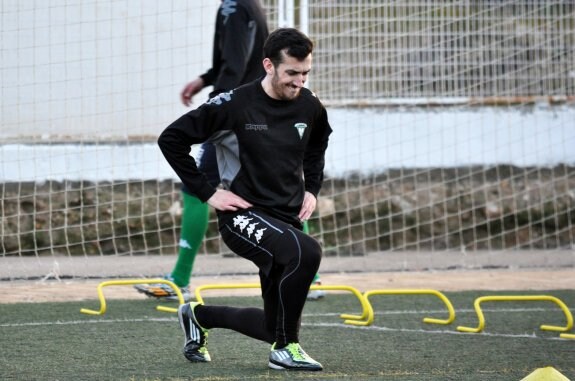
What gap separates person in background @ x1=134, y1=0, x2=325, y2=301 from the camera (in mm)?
→ 7582

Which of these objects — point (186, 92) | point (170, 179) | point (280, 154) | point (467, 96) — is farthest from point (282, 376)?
point (467, 96)

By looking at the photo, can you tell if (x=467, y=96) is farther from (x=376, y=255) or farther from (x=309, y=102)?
(x=309, y=102)

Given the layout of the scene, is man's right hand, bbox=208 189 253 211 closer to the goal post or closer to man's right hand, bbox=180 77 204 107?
man's right hand, bbox=180 77 204 107

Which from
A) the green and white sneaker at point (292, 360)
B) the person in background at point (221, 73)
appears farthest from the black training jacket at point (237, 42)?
the green and white sneaker at point (292, 360)

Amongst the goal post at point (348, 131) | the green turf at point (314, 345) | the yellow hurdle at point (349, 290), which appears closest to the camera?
the green turf at point (314, 345)

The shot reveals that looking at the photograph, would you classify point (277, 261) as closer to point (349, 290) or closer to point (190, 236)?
point (349, 290)

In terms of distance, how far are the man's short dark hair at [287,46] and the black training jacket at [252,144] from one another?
18 cm

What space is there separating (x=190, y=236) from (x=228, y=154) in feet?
8.59

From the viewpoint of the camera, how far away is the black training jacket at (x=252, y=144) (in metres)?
5.34

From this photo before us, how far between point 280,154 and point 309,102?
0.98ft

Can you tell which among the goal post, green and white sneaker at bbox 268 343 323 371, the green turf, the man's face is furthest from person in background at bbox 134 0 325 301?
green and white sneaker at bbox 268 343 323 371

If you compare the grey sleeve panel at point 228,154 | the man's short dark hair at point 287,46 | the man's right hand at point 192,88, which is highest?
the man's short dark hair at point 287,46

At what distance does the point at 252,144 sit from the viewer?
17.5 feet

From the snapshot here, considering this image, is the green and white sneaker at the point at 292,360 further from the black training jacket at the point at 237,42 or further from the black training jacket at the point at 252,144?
the black training jacket at the point at 237,42
